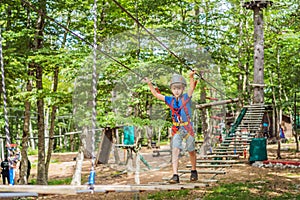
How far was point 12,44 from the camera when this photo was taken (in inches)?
333

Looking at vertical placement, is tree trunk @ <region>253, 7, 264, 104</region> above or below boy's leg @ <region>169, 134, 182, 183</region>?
above

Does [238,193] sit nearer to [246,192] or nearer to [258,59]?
[246,192]

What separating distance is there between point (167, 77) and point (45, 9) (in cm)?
330

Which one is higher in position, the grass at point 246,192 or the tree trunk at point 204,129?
the tree trunk at point 204,129

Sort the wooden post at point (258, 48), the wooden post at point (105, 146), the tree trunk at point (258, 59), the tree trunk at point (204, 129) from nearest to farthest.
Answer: the wooden post at point (258, 48), the tree trunk at point (258, 59), the tree trunk at point (204, 129), the wooden post at point (105, 146)

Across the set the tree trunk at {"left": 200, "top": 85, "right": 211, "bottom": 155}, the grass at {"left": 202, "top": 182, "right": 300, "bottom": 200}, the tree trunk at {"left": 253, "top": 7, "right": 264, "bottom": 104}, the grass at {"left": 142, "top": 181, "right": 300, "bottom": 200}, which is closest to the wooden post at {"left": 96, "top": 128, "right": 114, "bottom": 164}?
the tree trunk at {"left": 200, "top": 85, "right": 211, "bottom": 155}

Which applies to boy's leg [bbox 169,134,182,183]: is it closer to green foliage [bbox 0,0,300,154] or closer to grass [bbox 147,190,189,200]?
grass [bbox 147,190,189,200]

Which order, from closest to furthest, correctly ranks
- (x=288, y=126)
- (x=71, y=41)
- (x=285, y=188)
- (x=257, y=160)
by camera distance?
(x=285, y=188) < (x=71, y=41) < (x=257, y=160) < (x=288, y=126)

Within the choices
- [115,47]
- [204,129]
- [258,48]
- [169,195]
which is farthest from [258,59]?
[169,195]

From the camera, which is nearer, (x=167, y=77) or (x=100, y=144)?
(x=167, y=77)

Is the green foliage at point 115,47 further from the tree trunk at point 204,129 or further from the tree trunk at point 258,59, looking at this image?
the tree trunk at point 204,129

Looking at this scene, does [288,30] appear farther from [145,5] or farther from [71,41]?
[71,41]

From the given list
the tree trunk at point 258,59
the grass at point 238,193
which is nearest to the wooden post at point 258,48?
the tree trunk at point 258,59

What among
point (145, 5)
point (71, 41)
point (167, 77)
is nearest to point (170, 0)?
point (145, 5)
